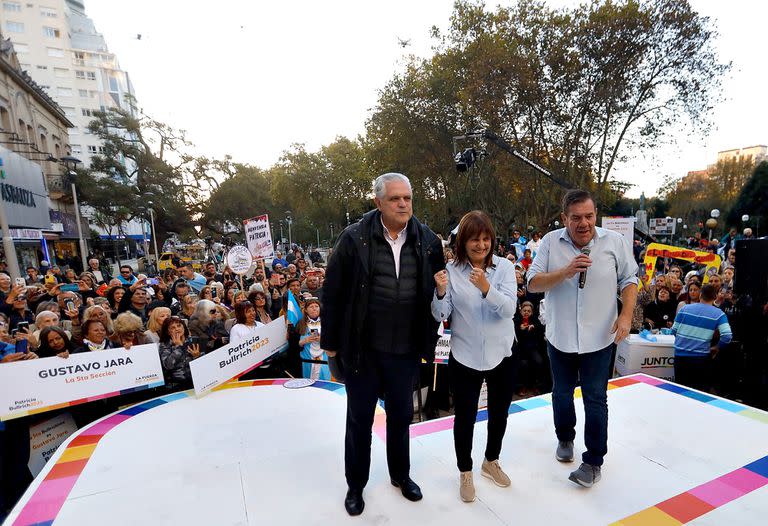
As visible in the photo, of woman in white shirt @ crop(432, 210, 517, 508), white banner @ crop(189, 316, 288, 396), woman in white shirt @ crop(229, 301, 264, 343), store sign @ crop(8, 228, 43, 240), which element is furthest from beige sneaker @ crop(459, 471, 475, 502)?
store sign @ crop(8, 228, 43, 240)

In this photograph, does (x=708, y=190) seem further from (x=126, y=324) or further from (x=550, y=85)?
(x=126, y=324)

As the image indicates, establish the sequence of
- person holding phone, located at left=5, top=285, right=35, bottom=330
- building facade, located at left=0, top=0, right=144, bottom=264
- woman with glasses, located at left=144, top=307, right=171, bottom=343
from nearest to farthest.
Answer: woman with glasses, located at left=144, top=307, right=171, bottom=343, person holding phone, located at left=5, top=285, right=35, bottom=330, building facade, located at left=0, top=0, right=144, bottom=264

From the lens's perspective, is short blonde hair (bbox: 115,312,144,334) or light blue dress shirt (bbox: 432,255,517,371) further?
short blonde hair (bbox: 115,312,144,334)

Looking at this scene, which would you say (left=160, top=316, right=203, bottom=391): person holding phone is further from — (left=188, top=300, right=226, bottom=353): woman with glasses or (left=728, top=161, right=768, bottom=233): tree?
(left=728, top=161, right=768, bottom=233): tree

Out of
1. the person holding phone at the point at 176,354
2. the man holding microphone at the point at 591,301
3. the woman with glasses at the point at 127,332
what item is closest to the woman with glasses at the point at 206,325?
the person holding phone at the point at 176,354

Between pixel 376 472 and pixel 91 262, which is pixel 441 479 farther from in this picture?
pixel 91 262

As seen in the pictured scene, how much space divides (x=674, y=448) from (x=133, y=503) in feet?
11.3

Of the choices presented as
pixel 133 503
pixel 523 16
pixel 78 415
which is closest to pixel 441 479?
pixel 133 503

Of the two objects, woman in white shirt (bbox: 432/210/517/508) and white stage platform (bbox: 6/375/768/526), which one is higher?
woman in white shirt (bbox: 432/210/517/508)

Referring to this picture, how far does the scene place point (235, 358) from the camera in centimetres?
385

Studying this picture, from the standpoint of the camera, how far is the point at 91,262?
13.0 m

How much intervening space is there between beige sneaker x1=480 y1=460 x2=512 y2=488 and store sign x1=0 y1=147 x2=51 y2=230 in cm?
1943

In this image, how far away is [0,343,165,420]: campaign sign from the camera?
299 centimetres

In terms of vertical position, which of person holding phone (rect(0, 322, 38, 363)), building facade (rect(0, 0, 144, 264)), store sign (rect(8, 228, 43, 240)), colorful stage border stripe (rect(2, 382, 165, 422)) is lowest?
colorful stage border stripe (rect(2, 382, 165, 422))
